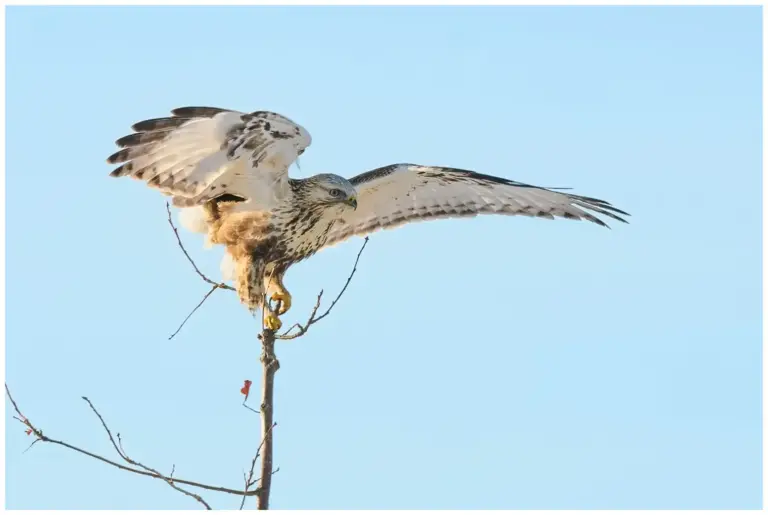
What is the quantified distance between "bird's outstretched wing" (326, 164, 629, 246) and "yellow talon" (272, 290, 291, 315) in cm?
96

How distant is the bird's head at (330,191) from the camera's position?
796 centimetres

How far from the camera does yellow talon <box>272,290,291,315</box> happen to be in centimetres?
784

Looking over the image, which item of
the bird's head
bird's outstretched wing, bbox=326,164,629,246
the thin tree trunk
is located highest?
bird's outstretched wing, bbox=326,164,629,246

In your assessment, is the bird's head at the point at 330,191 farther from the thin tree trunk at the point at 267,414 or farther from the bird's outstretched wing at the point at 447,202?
the thin tree trunk at the point at 267,414

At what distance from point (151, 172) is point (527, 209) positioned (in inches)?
130

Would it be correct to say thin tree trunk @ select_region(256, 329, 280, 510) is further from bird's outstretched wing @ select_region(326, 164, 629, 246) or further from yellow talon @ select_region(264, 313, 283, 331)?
bird's outstretched wing @ select_region(326, 164, 629, 246)

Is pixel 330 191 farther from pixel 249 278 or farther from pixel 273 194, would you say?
pixel 249 278

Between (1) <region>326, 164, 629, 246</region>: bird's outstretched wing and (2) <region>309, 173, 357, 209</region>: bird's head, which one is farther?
(1) <region>326, 164, 629, 246</region>: bird's outstretched wing

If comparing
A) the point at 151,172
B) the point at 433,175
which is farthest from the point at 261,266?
the point at 433,175

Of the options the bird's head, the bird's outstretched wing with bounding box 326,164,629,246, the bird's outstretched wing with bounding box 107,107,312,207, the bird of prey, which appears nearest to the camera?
the bird's outstretched wing with bounding box 107,107,312,207

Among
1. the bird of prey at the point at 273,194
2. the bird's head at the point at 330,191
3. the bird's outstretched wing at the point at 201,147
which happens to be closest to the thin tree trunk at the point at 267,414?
the bird of prey at the point at 273,194

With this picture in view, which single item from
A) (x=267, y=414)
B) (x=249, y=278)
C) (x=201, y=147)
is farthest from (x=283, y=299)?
(x=267, y=414)

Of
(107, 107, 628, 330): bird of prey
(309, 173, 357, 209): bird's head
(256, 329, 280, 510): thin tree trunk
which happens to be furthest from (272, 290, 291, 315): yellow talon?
(256, 329, 280, 510): thin tree trunk

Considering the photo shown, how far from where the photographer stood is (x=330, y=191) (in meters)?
7.97
